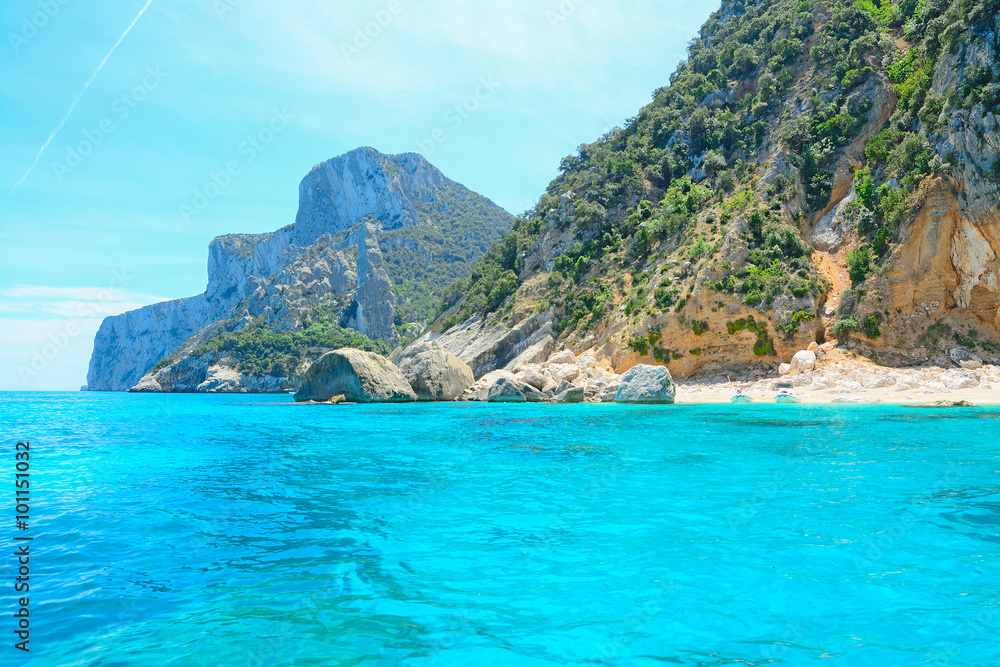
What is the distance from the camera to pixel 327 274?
13975cm

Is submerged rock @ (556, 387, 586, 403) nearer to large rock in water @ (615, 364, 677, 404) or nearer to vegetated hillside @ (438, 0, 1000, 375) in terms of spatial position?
large rock in water @ (615, 364, 677, 404)

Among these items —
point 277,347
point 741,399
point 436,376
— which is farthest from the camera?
point 277,347

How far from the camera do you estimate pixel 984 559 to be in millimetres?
6293

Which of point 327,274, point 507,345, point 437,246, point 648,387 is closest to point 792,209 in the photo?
point 648,387

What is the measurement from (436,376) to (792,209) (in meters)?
34.5

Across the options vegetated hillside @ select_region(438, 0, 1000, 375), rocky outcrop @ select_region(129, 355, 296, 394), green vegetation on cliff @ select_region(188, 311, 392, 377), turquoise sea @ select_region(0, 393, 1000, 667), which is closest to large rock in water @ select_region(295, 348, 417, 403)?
vegetated hillside @ select_region(438, 0, 1000, 375)

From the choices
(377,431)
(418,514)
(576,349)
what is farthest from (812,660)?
(576,349)

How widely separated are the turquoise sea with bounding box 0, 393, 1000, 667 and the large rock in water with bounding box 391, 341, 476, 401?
1312 inches

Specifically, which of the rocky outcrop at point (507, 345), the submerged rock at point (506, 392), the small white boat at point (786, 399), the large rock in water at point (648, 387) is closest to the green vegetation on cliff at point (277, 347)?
the rocky outcrop at point (507, 345)

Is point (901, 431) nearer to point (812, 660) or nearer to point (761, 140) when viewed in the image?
point (812, 660)

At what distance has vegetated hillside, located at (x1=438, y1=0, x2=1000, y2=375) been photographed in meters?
33.1

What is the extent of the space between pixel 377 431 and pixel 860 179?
41826 millimetres

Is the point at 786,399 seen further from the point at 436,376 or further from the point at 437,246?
the point at 437,246

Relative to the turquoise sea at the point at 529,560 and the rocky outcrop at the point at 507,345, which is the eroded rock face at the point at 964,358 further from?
the rocky outcrop at the point at 507,345
